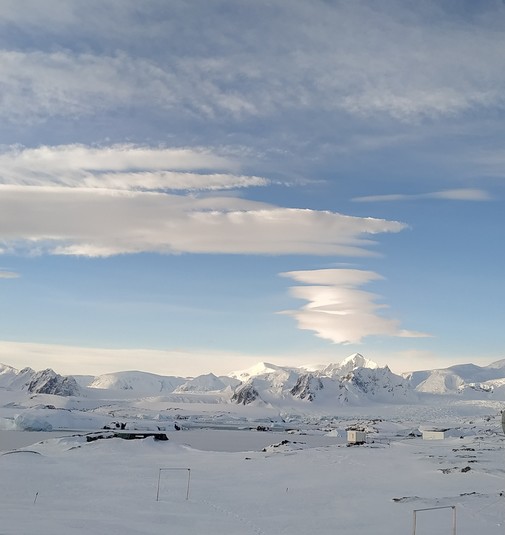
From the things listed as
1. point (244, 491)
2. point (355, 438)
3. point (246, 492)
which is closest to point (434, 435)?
point (355, 438)

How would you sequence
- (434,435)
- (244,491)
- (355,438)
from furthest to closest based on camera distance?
1. (434,435)
2. (355,438)
3. (244,491)

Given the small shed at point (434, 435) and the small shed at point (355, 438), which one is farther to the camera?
the small shed at point (434, 435)

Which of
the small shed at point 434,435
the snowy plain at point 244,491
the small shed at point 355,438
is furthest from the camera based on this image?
the small shed at point 434,435

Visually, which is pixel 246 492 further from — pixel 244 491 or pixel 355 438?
pixel 355 438

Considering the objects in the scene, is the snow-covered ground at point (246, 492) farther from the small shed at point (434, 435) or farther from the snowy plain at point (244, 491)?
the small shed at point (434, 435)

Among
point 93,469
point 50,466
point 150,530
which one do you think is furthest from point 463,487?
point 50,466

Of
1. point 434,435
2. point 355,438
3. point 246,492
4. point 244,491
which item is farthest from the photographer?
point 434,435

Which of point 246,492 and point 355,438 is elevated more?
point 355,438

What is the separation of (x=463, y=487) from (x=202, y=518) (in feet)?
53.1

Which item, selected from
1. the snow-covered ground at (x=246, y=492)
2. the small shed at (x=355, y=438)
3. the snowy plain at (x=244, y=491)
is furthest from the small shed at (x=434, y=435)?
the snow-covered ground at (x=246, y=492)

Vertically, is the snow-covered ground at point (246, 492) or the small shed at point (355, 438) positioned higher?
the small shed at point (355, 438)

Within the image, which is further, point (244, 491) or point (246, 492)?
point (244, 491)

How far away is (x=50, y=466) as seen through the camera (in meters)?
42.0

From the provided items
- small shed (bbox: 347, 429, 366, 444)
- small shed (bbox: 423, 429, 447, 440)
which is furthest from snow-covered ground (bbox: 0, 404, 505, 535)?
small shed (bbox: 423, 429, 447, 440)
